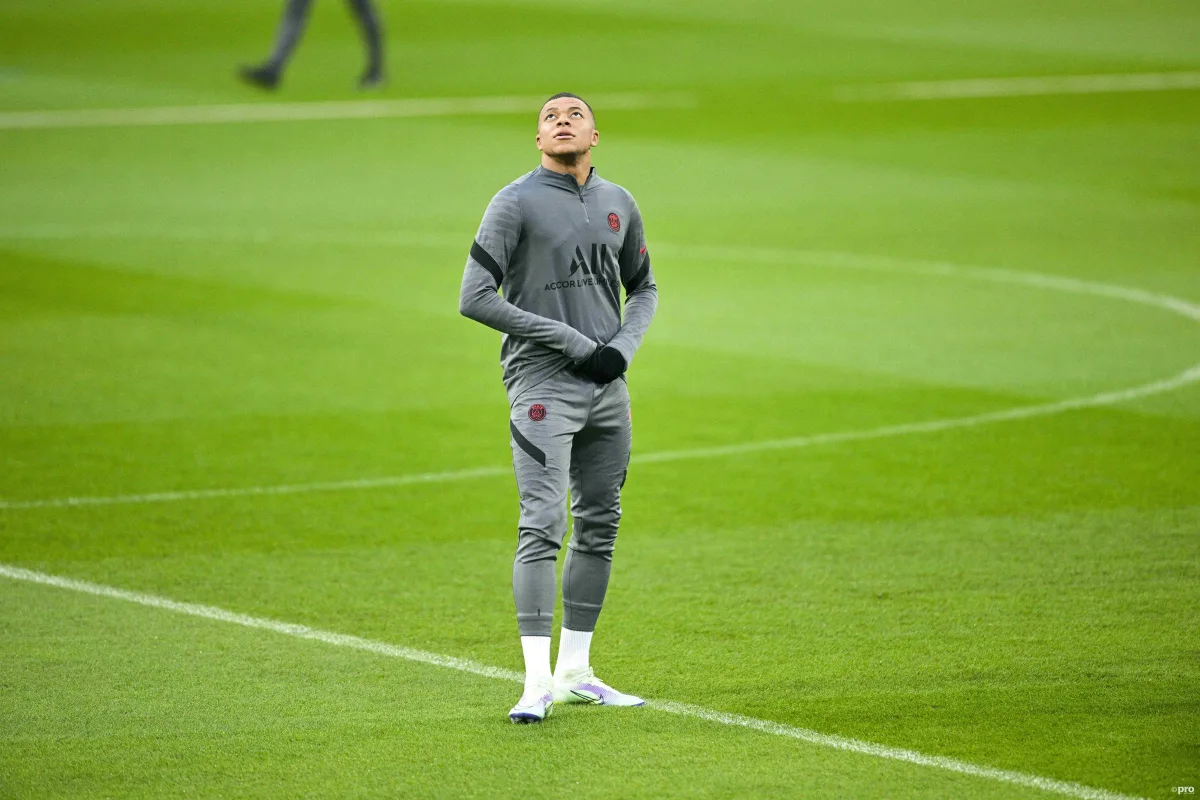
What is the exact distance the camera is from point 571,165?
21.1ft

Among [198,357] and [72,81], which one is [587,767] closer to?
[198,357]

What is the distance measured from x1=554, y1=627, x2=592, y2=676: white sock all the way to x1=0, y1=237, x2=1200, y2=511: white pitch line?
3.41 m

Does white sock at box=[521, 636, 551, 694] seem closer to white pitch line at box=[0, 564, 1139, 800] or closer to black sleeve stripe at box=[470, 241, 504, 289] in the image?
white pitch line at box=[0, 564, 1139, 800]

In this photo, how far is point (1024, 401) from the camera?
11.7m

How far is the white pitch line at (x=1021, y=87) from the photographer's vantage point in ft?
91.5

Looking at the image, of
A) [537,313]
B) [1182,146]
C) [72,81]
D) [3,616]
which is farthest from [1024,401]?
[72,81]

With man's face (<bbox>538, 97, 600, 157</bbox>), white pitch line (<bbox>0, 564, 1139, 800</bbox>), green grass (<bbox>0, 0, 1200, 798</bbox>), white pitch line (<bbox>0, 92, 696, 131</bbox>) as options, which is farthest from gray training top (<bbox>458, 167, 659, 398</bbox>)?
white pitch line (<bbox>0, 92, 696, 131</bbox>)

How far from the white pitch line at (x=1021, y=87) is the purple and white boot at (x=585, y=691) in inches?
880

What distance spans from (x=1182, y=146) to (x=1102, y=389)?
42.5 ft

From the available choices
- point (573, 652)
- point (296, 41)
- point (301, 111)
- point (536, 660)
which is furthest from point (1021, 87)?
point (536, 660)

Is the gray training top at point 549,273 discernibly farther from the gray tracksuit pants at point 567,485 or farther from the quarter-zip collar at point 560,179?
the gray tracksuit pants at point 567,485

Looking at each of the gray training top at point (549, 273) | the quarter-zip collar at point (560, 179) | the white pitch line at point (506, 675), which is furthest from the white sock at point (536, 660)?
the quarter-zip collar at point (560, 179)

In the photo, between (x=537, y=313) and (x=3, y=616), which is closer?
(x=537, y=313)

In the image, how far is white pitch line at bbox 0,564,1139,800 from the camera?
18.9 ft
